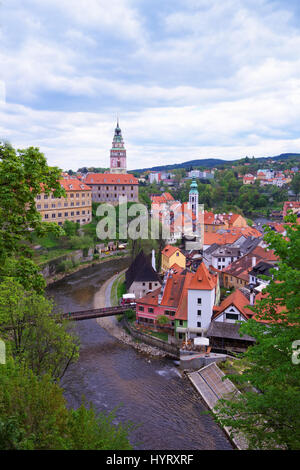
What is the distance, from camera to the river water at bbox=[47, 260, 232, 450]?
18.1 meters

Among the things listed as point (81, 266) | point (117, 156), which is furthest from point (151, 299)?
point (117, 156)

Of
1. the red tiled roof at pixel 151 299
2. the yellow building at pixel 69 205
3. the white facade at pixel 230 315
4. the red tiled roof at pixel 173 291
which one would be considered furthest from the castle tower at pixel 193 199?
the white facade at pixel 230 315

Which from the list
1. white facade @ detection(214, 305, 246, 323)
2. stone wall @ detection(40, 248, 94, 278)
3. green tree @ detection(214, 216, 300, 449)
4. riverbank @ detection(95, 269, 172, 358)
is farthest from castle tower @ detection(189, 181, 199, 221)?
green tree @ detection(214, 216, 300, 449)

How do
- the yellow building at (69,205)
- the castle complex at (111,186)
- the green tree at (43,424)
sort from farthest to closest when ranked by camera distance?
the castle complex at (111,186) → the yellow building at (69,205) → the green tree at (43,424)

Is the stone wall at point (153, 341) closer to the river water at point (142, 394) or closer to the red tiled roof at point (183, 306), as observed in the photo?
the river water at point (142, 394)

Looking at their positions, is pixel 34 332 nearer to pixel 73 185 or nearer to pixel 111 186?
pixel 73 185

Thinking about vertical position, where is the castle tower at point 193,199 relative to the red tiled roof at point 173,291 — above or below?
above

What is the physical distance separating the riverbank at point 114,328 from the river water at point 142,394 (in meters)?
0.63

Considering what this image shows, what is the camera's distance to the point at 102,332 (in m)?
30.9

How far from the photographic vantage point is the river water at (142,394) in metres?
18.1

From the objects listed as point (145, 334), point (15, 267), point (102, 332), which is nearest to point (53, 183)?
point (15, 267)

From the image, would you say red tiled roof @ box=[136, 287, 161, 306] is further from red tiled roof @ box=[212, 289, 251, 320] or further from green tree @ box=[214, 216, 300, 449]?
green tree @ box=[214, 216, 300, 449]
